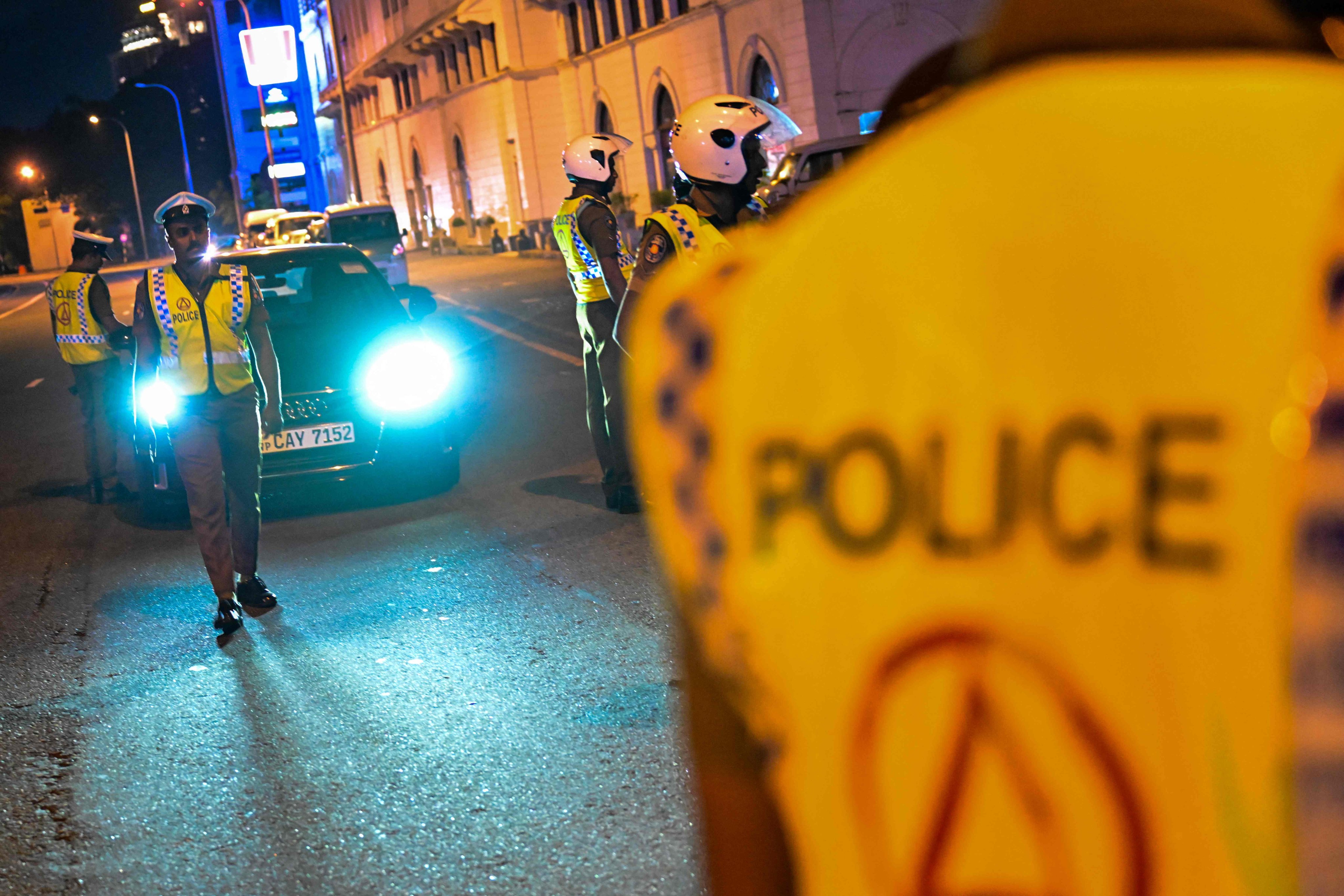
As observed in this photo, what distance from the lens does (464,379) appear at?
47.5ft

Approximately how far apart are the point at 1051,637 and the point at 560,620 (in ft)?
16.4

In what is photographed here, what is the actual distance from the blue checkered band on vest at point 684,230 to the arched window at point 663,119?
105 ft

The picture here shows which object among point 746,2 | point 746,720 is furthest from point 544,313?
point 746,720

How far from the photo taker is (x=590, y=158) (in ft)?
24.5

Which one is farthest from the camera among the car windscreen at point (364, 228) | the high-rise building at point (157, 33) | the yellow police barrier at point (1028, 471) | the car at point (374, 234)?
the high-rise building at point (157, 33)

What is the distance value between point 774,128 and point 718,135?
698mm

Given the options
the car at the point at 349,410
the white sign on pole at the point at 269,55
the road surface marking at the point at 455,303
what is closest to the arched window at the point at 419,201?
the white sign on pole at the point at 269,55

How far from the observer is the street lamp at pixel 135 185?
9331 cm

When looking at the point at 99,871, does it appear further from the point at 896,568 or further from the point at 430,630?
the point at 896,568

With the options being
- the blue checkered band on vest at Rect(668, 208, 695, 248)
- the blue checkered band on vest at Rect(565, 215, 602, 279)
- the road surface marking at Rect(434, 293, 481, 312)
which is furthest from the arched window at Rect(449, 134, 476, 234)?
the blue checkered band on vest at Rect(668, 208, 695, 248)

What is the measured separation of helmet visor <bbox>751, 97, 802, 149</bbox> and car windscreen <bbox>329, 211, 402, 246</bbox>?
2290 centimetres

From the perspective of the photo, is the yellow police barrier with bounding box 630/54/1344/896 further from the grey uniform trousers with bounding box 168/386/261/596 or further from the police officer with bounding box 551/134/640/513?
the police officer with bounding box 551/134/640/513

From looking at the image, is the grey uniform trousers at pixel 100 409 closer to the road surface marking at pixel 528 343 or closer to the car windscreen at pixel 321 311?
the car windscreen at pixel 321 311

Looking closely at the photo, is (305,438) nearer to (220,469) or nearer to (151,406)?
(151,406)
